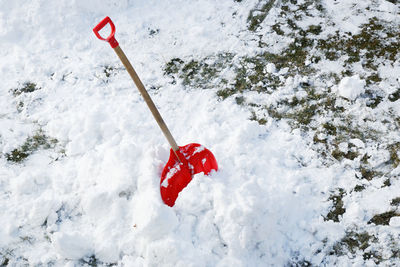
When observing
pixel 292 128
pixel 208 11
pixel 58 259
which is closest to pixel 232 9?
pixel 208 11

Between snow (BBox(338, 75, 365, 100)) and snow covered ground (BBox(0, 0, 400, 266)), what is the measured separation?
0.01 metres

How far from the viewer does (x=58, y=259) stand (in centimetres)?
253

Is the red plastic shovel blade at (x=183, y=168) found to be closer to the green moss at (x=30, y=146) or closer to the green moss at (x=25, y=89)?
the green moss at (x=30, y=146)

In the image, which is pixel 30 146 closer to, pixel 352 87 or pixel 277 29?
pixel 277 29

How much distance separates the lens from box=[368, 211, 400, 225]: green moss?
8.37ft

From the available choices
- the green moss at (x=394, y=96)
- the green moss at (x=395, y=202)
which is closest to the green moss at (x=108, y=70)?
the green moss at (x=394, y=96)

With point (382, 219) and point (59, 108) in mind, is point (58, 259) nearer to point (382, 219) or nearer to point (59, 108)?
point (59, 108)

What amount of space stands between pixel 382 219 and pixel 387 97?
1357 mm

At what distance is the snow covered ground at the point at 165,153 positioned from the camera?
246 cm

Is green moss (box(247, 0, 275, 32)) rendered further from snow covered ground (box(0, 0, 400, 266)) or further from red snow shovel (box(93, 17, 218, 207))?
red snow shovel (box(93, 17, 218, 207))

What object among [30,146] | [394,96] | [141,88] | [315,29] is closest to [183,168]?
[141,88]

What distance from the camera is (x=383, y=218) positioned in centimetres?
256

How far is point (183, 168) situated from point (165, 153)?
273 millimetres

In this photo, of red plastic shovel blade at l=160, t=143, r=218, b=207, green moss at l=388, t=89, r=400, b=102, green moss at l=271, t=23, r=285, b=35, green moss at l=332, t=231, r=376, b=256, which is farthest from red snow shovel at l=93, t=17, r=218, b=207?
green moss at l=271, t=23, r=285, b=35
